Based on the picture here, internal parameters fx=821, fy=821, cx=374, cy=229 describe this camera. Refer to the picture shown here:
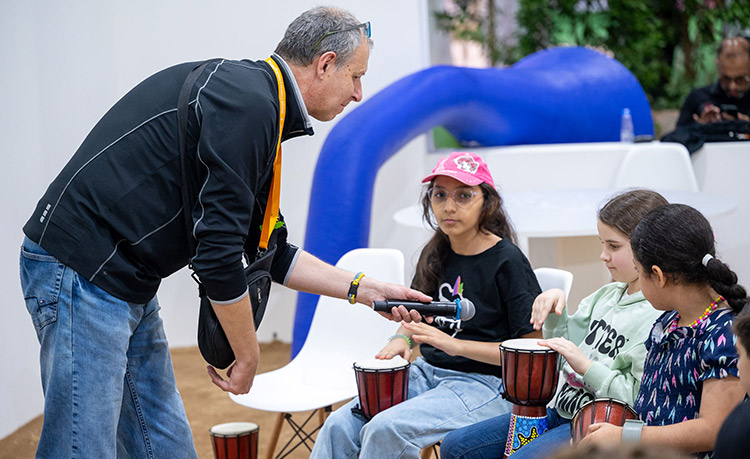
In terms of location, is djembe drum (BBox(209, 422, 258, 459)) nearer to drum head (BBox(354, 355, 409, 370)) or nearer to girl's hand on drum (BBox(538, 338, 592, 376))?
drum head (BBox(354, 355, 409, 370))

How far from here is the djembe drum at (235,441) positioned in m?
2.69

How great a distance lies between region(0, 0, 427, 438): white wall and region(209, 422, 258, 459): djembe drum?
5.84 ft

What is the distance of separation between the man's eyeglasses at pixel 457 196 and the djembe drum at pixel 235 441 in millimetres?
974

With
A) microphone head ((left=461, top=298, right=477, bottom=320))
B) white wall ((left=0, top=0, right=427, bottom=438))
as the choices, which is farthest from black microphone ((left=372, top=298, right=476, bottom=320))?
white wall ((left=0, top=0, right=427, bottom=438))

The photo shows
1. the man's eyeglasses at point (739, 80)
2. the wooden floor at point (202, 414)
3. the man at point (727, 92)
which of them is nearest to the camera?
the wooden floor at point (202, 414)

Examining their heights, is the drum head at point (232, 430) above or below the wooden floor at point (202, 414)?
above

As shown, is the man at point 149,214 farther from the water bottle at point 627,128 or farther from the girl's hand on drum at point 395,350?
the water bottle at point 627,128

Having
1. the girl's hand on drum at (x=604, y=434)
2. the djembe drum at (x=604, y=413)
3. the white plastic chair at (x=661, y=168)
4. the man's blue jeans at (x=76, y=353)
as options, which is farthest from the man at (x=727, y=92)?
the man's blue jeans at (x=76, y=353)

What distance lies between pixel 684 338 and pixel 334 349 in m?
1.67

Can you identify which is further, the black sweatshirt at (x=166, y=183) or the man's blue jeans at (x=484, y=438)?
the man's blue jeans at (x=484, y=438)

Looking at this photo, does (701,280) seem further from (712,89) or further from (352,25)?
(712,89)

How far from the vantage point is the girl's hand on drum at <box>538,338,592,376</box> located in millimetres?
2023

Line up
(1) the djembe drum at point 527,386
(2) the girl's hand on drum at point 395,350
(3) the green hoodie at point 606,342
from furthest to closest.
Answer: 1. (2) the girl's hand on drum at point 395,350
2. (1) the djembe drum at point 527,386
3. (3) the green hoodie at point 606,342

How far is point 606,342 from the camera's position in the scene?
2195mm
